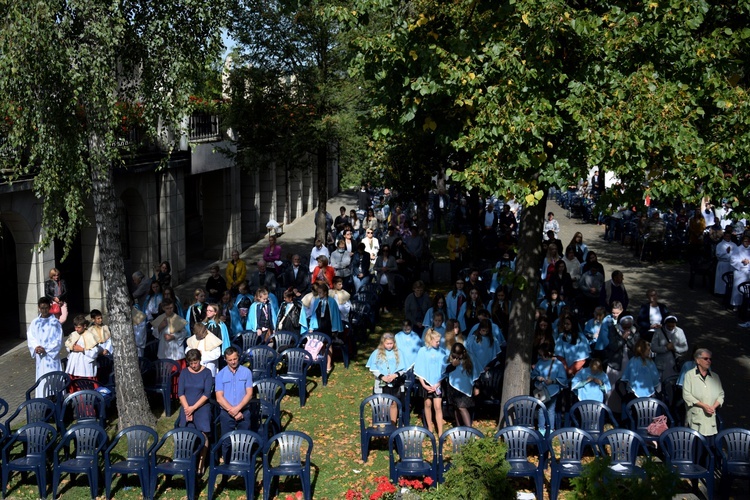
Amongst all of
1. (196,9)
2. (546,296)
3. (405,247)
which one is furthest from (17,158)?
(405,247)

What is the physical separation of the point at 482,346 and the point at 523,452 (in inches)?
111

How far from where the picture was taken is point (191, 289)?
23.8 meters

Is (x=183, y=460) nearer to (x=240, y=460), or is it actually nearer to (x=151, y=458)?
(x=151, y=458)

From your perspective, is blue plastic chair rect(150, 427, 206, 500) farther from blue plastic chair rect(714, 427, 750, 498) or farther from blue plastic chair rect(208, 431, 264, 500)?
blue plastic chair rect(714, 427, 750, 498)

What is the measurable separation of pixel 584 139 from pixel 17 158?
23.1ft

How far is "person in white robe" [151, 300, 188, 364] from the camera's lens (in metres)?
14.1

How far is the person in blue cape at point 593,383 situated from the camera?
40.8 ft

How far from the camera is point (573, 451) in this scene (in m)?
11.0

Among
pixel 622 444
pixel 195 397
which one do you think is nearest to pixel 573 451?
pixel 622 444

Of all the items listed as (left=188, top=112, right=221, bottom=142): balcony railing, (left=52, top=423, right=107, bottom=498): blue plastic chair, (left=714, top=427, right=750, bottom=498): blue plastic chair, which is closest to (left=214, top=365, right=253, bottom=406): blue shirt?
(left=52, top=423, right=107, bottom=498): blue plastic chair

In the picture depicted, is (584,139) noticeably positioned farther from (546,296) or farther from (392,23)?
(546,296)

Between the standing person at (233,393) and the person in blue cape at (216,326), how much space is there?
249 centimetres

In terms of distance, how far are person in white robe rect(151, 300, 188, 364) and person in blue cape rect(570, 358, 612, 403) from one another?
5926 millimetres

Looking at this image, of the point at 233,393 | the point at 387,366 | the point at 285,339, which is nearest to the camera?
the point at 233,393
